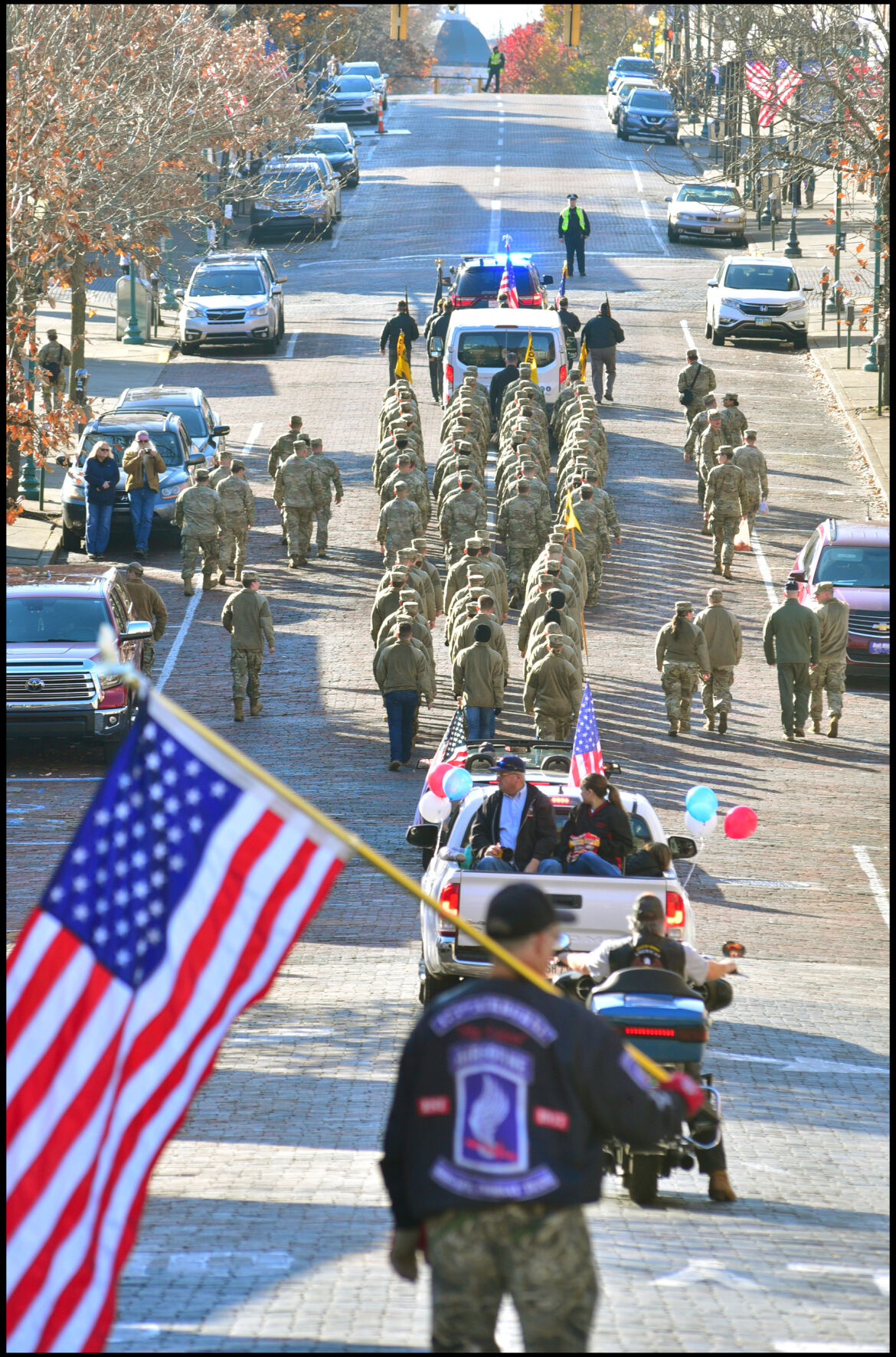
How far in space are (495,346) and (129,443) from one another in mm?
6721

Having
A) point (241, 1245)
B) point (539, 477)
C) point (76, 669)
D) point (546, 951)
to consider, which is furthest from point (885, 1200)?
point (539, 477)

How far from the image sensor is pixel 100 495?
2688 centimetres

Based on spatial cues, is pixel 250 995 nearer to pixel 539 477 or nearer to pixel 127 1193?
pixel 127 1193

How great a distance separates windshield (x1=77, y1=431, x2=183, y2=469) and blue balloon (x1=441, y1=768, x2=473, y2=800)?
15830 millimetres

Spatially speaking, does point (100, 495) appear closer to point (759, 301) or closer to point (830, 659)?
point (830, 659)

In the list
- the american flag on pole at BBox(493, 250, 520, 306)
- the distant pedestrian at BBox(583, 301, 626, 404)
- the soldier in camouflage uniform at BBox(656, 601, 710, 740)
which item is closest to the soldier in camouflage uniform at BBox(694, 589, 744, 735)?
the soldier in camouflage uniform at BBox(656, 601, 710, 740)

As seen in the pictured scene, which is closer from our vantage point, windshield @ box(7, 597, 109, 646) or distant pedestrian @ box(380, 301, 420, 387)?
windshield @ box(7, 597, 109, 646)

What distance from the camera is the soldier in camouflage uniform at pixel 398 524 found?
24.9m

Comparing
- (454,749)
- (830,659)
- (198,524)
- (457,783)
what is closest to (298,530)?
(198,524)

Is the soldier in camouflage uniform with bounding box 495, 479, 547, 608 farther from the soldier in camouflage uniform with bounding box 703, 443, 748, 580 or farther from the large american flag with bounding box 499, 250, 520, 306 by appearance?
the large american flag with bounding box 499, 250, 520, 306

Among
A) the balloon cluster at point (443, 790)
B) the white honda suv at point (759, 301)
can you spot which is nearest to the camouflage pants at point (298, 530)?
the balloon cluster at point (443, 790)

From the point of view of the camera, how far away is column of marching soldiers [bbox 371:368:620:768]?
1959 cm

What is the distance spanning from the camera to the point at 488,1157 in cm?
519

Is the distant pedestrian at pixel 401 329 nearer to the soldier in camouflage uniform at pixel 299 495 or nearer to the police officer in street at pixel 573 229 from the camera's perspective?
the police officer in street at pixel 573 229
